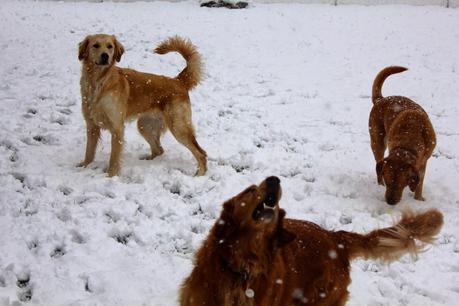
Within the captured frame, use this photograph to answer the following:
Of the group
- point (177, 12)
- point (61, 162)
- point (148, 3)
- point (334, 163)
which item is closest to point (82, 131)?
point (61, 162)

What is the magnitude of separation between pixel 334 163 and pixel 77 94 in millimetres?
4900

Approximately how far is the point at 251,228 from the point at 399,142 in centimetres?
414

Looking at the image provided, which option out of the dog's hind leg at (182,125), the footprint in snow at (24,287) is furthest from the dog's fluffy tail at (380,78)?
A: the footprint in snow at (24,287)

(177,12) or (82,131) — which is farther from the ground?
(177,12)

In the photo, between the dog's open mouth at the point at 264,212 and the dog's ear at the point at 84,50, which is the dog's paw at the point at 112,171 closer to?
the dog's ear at the point at 84,50

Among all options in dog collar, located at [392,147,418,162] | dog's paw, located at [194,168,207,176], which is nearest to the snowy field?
dog's paw, located at [194,168,207,176]

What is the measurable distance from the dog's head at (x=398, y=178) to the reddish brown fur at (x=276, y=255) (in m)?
2.55

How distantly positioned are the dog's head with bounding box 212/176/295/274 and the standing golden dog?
347 centimetres

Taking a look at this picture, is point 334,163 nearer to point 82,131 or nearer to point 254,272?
point 82,131

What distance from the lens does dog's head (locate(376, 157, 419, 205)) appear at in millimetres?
5633

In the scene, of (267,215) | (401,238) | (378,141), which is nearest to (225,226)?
(267,215)

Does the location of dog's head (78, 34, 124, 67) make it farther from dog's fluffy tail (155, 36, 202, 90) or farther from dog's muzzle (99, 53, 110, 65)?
dog's fluffy tail (155, 36, 202, 90)

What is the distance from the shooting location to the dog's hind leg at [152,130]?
6562 mm

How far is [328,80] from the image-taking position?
1108cm
